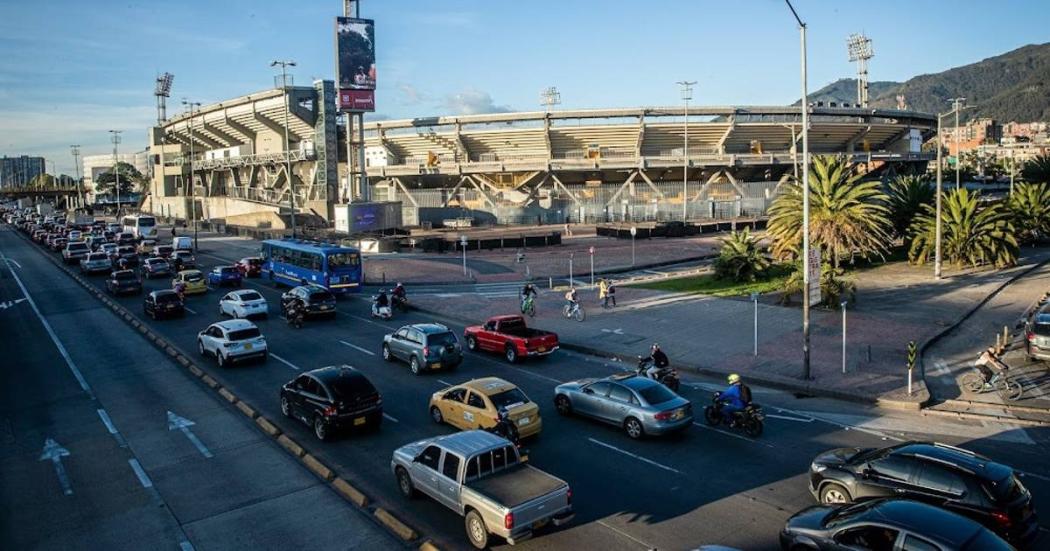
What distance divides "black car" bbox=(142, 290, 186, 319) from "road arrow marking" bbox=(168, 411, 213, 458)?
16256 millimetres

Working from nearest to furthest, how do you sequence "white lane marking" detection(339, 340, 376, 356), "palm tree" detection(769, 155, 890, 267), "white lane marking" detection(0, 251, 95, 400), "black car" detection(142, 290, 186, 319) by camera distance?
1. "white lane marking" detection(0, 251, 95, 400)
2. "white lane marking" detection(339, 340, 376, 356)
3. "black car" detection(142, 290, 186, 319)
4. "palm tree" detection(769, 155, 890, 267)

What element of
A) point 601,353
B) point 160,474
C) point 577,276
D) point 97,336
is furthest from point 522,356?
point 577,276

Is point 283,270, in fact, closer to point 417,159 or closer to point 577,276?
point 577,276

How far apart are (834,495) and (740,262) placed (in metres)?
28.5

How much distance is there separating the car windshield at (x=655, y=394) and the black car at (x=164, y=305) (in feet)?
A: 84.5

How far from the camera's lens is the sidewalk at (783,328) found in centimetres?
2230

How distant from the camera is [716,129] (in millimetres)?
90938

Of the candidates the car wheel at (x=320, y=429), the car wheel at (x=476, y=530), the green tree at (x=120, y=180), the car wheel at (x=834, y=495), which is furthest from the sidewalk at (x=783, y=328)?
the green tree at (x=120, y=180)

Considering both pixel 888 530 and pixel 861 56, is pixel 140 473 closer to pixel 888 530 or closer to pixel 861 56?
pixel 888 530

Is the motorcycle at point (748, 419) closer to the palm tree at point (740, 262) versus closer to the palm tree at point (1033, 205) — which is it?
the palm tree at point (740, 262)

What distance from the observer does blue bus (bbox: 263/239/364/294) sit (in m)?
39.2

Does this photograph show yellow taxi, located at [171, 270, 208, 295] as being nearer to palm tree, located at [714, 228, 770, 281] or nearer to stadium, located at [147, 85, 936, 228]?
palm tree, located at [714, 228, 770, 281]

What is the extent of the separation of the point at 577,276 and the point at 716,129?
171ft

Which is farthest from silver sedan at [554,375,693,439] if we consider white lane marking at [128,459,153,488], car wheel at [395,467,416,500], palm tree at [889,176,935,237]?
palm tree at [889,176,935,237]
